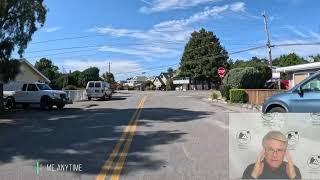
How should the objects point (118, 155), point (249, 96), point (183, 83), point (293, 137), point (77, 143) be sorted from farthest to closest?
point (183, 83) → point (249, 96) → point (77, 143) → point (118, 155) → point (293, 137)

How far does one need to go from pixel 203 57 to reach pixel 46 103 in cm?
7868

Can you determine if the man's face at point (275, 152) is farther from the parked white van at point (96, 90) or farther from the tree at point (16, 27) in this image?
the parked white van at point (96, 90)

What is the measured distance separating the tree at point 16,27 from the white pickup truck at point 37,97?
8.22 ft

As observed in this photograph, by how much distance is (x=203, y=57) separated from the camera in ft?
356

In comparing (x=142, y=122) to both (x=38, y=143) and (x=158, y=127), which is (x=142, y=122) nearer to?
(x=158, y=127)

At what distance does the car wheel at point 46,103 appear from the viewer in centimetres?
3156

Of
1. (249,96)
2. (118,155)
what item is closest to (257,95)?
(249,96)

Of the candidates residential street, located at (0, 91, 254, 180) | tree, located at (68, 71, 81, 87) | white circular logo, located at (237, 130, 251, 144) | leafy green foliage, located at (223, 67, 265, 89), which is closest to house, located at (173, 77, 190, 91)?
tree, located at (68, 71, 81, 87)

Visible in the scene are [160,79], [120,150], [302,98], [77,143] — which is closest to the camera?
[120,150]

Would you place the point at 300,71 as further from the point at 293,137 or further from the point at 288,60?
the point at 288,60

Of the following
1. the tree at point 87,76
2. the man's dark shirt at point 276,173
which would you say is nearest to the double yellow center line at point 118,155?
the man's dark shirt at point 276,173

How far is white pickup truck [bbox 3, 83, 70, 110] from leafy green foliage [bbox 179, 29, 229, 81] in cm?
7502

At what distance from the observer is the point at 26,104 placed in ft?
110

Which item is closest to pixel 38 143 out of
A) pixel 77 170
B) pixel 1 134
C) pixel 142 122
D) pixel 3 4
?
pixel 1 134
